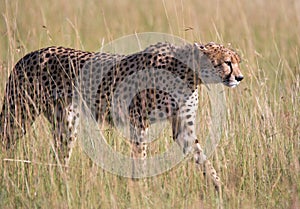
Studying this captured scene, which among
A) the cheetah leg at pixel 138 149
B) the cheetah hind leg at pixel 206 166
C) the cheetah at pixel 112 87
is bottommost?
the cheetah hind leg at pixel 206 166

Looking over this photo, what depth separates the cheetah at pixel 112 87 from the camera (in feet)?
16.0

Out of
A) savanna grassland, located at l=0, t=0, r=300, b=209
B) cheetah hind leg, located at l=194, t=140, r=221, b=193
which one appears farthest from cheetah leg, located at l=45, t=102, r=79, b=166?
cheetah hind leg, located at l=194, t=140, r=221, b=193

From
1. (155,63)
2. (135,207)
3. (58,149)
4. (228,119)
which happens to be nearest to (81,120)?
(58,149)

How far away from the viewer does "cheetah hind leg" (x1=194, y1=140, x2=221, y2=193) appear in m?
4.46

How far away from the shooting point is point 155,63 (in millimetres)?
5000

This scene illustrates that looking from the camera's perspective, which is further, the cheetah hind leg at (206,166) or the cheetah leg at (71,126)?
the cheetah leg at (71,126)

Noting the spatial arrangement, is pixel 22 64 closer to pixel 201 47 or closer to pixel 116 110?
pixel 116 110

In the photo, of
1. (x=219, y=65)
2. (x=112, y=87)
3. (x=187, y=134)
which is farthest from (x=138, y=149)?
(x=219, y=65)

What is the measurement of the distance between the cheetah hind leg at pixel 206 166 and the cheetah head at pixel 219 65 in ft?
1.30

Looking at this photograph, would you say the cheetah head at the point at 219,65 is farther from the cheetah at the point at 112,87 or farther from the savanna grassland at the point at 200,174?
the savanna grassland at the point at 200,174

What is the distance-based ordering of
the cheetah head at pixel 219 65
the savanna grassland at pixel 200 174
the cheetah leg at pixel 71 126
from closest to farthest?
the savanna grassland at pixel 200 174
the cheetah head at pixel 219 65
the cheetah leg at pixel 71 126

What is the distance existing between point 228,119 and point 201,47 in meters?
0.50

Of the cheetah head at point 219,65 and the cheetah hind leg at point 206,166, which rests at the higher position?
the cheetah head at point 219,65

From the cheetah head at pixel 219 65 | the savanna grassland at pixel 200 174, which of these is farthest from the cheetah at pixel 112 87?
the savanna grassland at pixel 200 174
